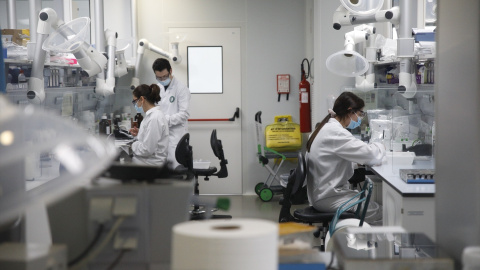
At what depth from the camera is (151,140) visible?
4.93 metres

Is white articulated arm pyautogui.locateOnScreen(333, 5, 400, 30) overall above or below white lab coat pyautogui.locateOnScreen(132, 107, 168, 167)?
above

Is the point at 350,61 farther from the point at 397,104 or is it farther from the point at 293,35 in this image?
the point at 293,35

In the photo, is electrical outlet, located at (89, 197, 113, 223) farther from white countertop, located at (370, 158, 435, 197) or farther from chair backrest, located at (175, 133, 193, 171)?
chair backrest, located at (175, 133, 193, 171)

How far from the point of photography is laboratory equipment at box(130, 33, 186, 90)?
6.84 meters

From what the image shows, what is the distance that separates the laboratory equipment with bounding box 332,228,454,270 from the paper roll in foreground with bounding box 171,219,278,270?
0.34 meters

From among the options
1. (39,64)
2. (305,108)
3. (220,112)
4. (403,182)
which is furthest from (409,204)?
(220,112)

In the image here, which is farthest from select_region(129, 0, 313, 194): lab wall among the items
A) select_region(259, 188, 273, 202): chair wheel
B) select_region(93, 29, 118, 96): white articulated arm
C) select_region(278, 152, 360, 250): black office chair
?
select_region(278, 152, 360, 250): black office chair

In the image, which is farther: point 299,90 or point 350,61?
point 299,90

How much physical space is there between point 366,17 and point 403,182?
55.4 inches

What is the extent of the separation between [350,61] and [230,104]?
3027mm

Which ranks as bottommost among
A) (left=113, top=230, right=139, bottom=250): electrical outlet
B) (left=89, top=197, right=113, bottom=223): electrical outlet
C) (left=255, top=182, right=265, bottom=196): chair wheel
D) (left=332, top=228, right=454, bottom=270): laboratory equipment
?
(left=255, top=182, right=265, bottom=196): chair wheel

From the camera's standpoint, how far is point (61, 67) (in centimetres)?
516

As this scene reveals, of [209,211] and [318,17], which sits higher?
[318,17]

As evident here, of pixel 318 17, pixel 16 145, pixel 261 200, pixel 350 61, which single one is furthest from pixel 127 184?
pixel 261 200
